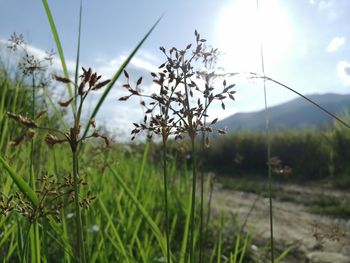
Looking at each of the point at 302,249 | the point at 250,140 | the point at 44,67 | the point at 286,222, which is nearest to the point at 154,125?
the point at 44,67

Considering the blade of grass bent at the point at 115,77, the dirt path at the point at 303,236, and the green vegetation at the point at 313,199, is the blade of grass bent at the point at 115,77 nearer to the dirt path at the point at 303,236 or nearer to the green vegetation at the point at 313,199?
the dirt path at the point at 303,236

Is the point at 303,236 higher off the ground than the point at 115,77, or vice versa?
the point at 115,77

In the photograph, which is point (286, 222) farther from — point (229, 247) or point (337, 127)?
point (337, 127)

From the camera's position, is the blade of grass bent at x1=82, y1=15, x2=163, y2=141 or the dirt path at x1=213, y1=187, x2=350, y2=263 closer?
the blade of grass bent at x1=82, y1=15, x2=163, y2=141

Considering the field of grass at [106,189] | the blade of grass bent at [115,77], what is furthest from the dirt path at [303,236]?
the blade of grass bent at [115,77]

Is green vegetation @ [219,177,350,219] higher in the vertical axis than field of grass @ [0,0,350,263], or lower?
lower

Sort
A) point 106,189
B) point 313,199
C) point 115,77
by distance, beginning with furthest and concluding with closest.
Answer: point 313,199 < point 106,189 < point 115,77

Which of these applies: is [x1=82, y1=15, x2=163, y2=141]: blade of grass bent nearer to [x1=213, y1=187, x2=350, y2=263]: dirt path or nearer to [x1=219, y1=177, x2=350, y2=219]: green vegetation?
[x1=213, y1=187, x2=350, y2=263]: dirt path

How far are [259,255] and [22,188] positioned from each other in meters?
2.17

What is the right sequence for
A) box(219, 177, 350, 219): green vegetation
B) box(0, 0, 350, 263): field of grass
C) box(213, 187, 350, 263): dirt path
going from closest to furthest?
1. box(0, 0, 350, 263): field of grass
2. box(213, 187, 350, 263): dirt path
3. box(219, 177, 350, 219): green vegetation

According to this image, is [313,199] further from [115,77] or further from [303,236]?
[115,77]

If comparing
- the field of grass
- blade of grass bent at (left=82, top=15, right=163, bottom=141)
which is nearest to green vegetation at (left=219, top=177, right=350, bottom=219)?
the field of grass

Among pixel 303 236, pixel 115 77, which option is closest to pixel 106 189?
pixel 303 236

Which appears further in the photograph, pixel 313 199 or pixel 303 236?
pixel 313 199
